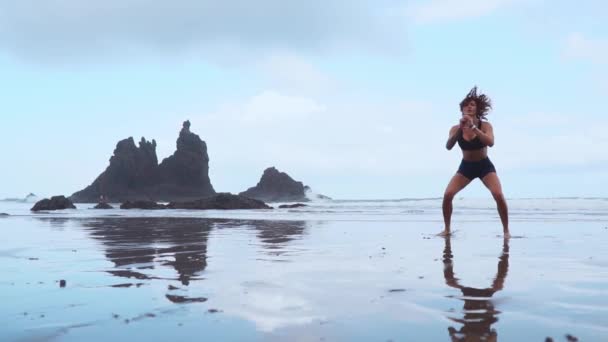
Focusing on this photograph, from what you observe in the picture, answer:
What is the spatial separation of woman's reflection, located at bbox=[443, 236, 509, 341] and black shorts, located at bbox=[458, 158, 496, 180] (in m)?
3.84

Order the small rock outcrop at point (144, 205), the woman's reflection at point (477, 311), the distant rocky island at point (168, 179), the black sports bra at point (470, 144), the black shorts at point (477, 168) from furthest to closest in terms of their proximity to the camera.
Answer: the distant rocky island at point (168, 179) → the small rock outcrop at point (144, 205) → the black shorts at point (477, 168) → the black sports bra at point (470, 144) → the woman's reflection at point (477, 311)

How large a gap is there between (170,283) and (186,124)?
86519 millimetres

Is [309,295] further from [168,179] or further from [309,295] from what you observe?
[168,179]

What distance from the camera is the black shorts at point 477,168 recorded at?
7734mm

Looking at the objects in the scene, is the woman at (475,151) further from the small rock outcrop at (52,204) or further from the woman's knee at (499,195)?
the small rock outcrop at (52,204)

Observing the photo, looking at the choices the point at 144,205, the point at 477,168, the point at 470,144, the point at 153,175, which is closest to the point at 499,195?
the point at 477,168

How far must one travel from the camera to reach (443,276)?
372 centimetres

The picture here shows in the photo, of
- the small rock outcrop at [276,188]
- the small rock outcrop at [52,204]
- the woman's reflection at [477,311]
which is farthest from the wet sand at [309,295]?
the small rock outcrop at [276,188]

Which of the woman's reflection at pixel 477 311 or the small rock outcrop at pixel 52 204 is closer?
the woman's reflection at pixel 477 311

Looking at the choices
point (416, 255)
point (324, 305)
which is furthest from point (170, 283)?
point (416, 255)

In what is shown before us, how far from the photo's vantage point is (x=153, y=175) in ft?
274

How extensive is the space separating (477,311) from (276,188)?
75.9 m

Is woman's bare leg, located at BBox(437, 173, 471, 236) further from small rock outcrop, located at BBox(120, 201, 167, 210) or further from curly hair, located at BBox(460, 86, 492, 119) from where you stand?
small rock outcrop, located at BBox(120, 201, 167, 210)

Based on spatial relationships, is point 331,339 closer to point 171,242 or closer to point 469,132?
point 171,242
